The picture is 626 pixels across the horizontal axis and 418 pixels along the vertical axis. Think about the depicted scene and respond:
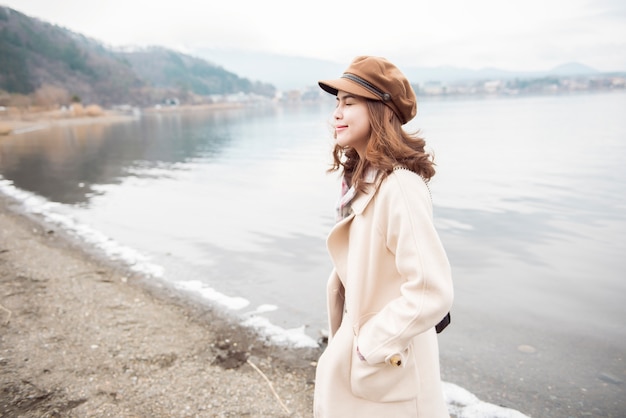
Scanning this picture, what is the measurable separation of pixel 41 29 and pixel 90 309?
17106 centimetres

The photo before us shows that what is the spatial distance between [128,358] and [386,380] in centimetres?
348

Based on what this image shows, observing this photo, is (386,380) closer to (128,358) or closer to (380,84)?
(380,84)

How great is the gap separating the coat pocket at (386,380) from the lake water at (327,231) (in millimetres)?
3070

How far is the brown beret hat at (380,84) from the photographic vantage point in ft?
6.02

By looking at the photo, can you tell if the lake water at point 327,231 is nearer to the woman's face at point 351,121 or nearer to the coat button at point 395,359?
the coat button at point 395,359

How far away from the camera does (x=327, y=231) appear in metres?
11.0

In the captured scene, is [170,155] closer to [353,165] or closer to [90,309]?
[90,309]

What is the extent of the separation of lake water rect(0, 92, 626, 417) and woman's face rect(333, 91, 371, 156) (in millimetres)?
3575

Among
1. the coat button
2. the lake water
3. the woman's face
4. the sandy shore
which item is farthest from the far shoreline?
the coat button

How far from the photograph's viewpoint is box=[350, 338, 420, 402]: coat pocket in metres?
1.83

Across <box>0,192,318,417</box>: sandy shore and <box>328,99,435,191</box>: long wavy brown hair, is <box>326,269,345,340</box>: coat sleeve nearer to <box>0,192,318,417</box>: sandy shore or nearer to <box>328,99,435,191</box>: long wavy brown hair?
<box>328,99,435,191</box>: long wavy brown hair

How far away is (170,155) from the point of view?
2953 centimetres

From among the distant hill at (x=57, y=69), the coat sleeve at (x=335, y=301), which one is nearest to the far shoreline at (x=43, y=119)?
the distant hill at (x=57, y=69)

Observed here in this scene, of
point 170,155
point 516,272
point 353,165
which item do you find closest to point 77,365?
point 353,165
